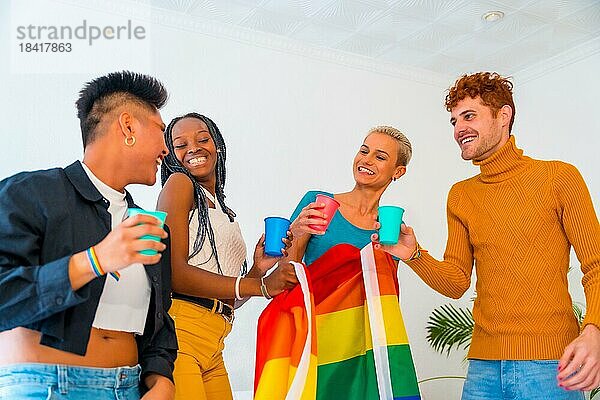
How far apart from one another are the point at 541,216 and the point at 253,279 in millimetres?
844

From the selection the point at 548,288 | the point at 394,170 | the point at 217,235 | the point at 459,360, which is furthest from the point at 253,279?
the point at 459,360

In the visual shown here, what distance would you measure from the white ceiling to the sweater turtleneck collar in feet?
7.36

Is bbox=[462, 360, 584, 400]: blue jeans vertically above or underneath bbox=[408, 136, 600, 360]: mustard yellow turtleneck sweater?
underneath

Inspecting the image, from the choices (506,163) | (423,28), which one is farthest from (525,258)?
(423,28)

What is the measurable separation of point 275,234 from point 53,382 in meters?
0.79

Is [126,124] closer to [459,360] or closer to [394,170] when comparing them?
[394,170]

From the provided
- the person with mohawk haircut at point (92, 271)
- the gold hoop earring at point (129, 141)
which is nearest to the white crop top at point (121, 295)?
the person with mohawk haircut at point (92, 271)

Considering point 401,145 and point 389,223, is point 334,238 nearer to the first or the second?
point 389,223

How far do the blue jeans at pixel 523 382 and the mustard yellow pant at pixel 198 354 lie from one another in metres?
0.75

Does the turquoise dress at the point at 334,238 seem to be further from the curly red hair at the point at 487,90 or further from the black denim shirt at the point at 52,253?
the black denim shirt at the point at 52,253

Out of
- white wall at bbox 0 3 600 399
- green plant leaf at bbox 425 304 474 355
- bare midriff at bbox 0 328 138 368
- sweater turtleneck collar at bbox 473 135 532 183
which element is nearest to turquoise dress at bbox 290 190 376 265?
sweater turtleneck collar at bbox 473 135 532 183

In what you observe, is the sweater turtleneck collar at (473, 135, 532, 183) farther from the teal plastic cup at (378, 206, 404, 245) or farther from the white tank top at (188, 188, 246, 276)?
the white tank top at (188, 188, 246, 276)

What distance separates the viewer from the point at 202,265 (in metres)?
2.06

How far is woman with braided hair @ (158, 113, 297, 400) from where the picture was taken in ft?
6.38
